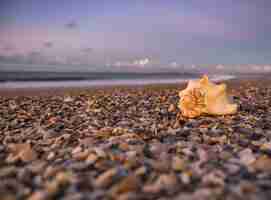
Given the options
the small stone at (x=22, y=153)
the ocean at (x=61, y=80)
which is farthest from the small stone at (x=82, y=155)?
the ocean at (x=61, y=80)

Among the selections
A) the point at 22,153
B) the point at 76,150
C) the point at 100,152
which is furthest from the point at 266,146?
the point at 22,153

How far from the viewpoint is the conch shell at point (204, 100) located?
5.17m

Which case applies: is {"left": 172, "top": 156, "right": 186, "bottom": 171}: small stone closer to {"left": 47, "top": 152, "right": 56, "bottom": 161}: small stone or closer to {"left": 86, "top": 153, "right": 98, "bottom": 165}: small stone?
{"left": 86, "top": 153, "right": 98, "bottom": 165}: small stone

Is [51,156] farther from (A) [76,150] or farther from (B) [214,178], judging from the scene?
(B) [214,178]

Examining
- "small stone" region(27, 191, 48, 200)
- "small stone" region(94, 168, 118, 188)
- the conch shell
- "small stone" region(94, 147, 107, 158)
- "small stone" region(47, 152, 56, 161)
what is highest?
the conch shell

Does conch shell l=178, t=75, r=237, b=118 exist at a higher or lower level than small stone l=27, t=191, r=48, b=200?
higher

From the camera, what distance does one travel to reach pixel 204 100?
5.21m

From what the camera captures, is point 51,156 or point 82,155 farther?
point 51,156

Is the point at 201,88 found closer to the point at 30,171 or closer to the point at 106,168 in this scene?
the point at 106,168

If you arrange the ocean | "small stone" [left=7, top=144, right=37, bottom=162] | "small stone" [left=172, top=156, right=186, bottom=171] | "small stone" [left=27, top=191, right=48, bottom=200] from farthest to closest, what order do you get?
the ocean
"small stone" [left=7, top=144, right=37, bottom=162]
"small stone" [left=172, top=156, right=186, bottom=171]
"small stone" [left=27, top=191, right=48, bottom=200]

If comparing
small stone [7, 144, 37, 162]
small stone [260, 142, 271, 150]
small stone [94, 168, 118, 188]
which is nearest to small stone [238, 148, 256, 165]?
small stone [260, 142, 271, 150]

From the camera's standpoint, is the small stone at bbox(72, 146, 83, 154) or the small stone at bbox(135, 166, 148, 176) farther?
the small stone at bbox(72, 146, 83, 154)

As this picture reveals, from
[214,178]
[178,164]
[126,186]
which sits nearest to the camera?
[126,186]

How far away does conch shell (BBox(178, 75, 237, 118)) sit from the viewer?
17.0ft
